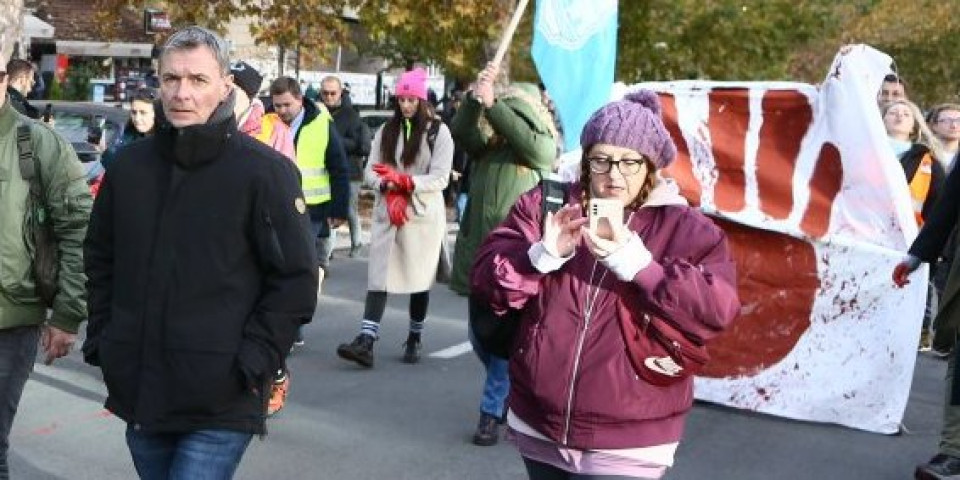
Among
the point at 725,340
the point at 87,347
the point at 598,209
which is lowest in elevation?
the point at 725,340

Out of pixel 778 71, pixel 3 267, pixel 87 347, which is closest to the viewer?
pixel 87 347

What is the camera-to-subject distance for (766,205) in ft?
24.3

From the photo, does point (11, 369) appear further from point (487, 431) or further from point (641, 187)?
point (487, 431)

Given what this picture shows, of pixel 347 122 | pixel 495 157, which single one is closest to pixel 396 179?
pixel 495 157

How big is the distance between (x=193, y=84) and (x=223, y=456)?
0.94 metres

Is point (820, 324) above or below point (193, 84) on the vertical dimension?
below

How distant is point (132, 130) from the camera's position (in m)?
8.01

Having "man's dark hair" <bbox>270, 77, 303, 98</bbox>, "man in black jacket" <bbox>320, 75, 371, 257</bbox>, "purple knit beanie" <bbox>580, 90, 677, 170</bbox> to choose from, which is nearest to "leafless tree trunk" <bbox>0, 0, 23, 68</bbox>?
"man in black jacket" <bbox>320, 75, 371, 257</bbox>

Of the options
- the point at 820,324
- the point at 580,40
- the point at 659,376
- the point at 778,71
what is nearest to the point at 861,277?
the point at 820,324

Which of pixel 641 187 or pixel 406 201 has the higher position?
pixel 641 187

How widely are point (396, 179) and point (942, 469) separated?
345cm

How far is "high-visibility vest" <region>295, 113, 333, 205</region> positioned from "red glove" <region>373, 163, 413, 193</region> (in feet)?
1.96

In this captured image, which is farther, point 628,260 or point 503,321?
point 503,321

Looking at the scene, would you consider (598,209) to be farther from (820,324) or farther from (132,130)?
(132,130)
